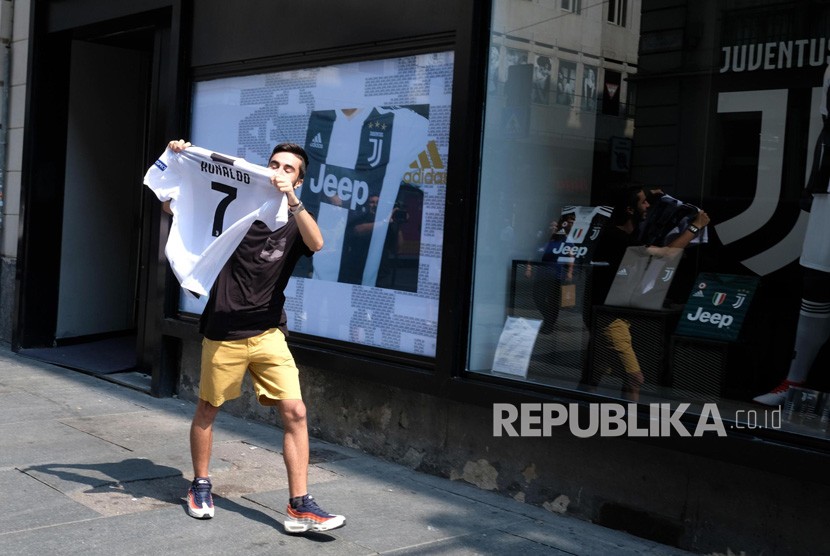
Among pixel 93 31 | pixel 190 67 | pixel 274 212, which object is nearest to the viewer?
pixel 274 212

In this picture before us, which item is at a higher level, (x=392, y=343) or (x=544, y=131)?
(x=544, y=131)

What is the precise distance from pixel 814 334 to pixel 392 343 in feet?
8.46

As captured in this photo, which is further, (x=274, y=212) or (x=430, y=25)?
(x=430, y=25)

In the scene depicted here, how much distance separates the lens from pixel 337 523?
4.85m

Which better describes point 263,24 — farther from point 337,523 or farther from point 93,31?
point 337,523

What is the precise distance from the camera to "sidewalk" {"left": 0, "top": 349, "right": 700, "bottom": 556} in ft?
15.4

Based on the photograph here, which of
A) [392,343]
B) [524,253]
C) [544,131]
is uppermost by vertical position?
[544,131]

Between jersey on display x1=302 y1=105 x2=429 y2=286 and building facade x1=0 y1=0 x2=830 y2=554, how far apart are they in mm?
18

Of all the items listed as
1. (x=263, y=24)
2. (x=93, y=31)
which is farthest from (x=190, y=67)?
(x=93, y=31)

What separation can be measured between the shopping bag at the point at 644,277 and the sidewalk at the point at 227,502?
135 cm

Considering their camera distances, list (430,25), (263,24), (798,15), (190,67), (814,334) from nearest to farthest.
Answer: (814,334)
(798,15)
(430,25)
(263,24)
(190,67)

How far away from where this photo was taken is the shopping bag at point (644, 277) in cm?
582

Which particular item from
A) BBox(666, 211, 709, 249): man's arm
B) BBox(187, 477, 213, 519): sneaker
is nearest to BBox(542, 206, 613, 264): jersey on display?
BBox(666, 211, 709, 249): man's arm

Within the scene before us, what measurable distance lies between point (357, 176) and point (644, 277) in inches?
83.8
